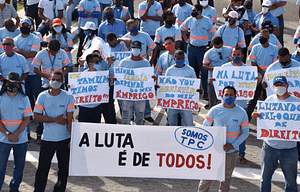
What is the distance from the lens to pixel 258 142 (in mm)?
11195

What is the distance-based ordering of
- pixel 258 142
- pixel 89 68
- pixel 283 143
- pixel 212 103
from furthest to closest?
1. pixel 212 103
2. pixel 258 142
3. pixel 89 68
4. pixel 283 143

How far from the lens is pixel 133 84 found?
34.6 ft

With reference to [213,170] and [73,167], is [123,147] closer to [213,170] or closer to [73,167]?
[73,167]

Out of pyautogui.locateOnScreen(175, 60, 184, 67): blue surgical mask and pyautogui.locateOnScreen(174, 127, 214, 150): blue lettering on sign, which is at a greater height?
pyautogui.locateOnScreen(175, 60, 184, 67): blue surgical mask

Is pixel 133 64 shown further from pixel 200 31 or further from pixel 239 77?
pixel 200 31

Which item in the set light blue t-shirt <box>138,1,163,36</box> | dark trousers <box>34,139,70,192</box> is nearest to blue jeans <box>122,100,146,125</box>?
dark trousers <box>34,139,70,192</box>

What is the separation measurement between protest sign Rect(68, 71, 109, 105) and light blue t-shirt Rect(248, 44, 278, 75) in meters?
3.34

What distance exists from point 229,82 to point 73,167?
386cm

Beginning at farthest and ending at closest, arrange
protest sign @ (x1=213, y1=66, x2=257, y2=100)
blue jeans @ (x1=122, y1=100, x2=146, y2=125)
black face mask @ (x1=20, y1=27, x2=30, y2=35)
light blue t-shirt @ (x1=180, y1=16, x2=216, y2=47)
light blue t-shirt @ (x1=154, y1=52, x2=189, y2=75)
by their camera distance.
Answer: light blue t-shirt @ (x1=180, y1=16, x2=216, y2=47) < black face mask @ (x1=20, y1=27, x2=30, y2=35) < light blue t-shirt @ (x1=154, y1=52, x2=189, y2=75) < blue jeans @ (x1=122, y1=100, x2=146, y2=125) < protest sign @ (x1=213, y1=66, x2=257, y2=100)

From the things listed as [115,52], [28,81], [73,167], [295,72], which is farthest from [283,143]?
[28,81]

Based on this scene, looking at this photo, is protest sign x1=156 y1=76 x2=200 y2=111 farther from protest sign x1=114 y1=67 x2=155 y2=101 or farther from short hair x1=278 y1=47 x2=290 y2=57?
short hair x1=278 y1=47 x2=290 y2=57

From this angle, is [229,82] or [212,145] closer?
[212,145]

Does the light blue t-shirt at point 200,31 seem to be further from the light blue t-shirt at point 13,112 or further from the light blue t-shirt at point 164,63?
the light blue t-shirt at point 13,112

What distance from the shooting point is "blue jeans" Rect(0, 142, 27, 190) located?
827 cm
